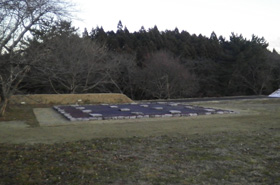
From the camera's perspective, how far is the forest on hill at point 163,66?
76.4 ft

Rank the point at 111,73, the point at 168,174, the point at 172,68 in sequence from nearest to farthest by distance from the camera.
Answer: the point at 168,174, the point at 111,73, the point at 172,68

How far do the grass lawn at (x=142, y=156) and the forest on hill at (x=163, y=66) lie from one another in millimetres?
13711

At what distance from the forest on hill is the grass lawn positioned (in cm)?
1371

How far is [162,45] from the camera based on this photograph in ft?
120

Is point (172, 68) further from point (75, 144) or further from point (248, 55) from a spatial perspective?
point (75, 144)

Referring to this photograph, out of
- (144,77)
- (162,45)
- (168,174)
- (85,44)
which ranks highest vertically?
(162,45)

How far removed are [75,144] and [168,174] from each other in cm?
277

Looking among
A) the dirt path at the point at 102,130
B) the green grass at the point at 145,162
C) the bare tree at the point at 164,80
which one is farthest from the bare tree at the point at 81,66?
the green grass at the point at 145,162

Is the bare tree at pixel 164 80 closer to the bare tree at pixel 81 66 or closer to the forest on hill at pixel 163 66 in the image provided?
the forest on hill at pixel 163 66

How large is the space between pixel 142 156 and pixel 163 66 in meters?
23.0

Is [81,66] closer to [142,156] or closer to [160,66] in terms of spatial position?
[160,66]

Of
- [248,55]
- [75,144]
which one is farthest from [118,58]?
[75,144]

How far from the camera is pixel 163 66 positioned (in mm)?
27812

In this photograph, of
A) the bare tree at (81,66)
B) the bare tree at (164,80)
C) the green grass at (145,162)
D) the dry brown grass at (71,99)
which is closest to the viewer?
the green grass at (145,162)
